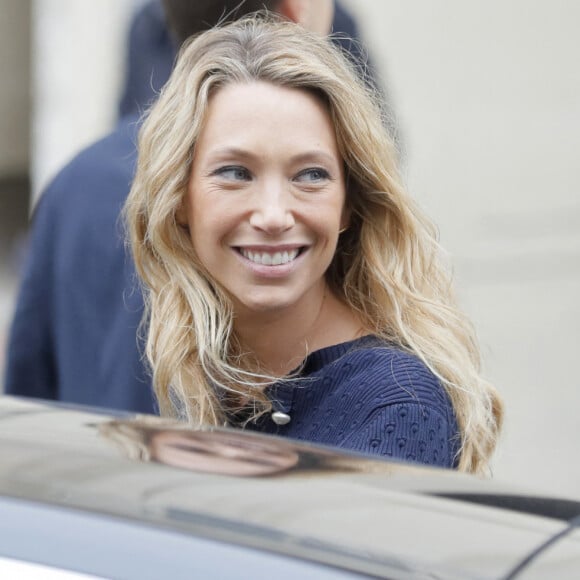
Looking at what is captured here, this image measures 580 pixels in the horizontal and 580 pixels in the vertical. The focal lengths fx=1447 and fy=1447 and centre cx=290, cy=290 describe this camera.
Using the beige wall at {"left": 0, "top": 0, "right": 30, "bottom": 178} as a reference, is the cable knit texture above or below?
below

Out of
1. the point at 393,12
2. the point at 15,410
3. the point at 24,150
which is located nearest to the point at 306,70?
the point at 15,410

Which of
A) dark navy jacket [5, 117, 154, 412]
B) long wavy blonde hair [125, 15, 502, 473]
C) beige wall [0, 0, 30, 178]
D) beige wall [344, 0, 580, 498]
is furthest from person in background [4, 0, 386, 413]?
beige wall [0, 0, 30, 178]

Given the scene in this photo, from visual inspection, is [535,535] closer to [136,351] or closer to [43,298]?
[136,351]

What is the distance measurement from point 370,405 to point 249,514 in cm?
59

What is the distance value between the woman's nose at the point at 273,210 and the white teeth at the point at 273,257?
0.04 metres

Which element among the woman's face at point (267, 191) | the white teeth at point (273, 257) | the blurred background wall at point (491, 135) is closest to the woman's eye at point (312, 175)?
the woman's face at point (267, 191)

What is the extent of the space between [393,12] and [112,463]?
5.43m

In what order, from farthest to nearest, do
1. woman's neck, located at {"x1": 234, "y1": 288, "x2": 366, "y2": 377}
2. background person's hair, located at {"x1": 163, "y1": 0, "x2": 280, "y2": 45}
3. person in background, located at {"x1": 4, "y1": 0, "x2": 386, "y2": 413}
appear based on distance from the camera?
person in background, located at {"x1": 4, "y1": 0, "x2": 386, "y2": 413}
background person's hair, located at {"x1": 163, "y1": 0, "x2": 280, "y2": 45}
woman's neck, located at {"x1": 234, "y1": 288, "x2": 366, "y2": 377}

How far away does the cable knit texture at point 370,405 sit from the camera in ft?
6.87

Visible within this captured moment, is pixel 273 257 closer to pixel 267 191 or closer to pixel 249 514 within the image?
pixel 267 191

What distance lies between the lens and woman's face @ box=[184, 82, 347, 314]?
7.36ft

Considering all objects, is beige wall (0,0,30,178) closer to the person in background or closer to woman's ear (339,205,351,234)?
the person in background

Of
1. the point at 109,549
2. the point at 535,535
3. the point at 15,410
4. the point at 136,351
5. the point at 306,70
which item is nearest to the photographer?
the point at 109,549

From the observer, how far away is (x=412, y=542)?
155 centimetres
